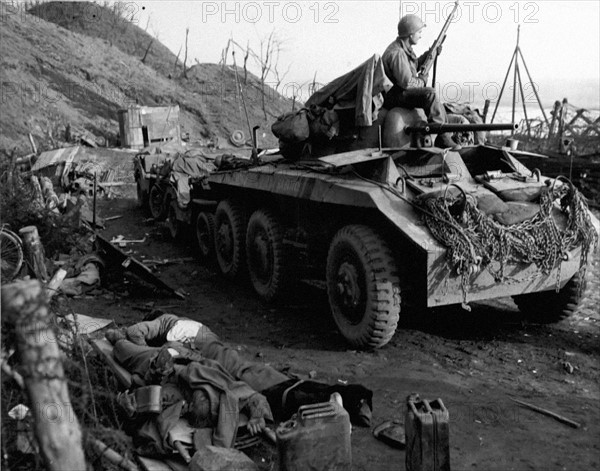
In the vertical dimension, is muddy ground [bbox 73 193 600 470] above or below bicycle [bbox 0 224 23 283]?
below

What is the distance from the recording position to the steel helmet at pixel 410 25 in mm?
7457

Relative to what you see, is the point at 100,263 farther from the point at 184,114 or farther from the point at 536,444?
the point at 184,114

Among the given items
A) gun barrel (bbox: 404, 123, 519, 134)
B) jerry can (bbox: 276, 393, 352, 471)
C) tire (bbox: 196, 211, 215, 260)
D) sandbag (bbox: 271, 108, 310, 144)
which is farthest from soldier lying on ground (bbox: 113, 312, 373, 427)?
tire (bbox: 196, 211, 215, 260)

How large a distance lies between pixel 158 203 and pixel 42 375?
448 inches

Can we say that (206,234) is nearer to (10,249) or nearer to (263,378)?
(10,249)

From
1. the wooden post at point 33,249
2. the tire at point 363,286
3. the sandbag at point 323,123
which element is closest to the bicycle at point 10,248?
the wooden post at point 33,249

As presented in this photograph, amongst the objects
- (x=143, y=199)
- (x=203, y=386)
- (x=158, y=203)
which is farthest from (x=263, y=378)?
(x=143, y=199)

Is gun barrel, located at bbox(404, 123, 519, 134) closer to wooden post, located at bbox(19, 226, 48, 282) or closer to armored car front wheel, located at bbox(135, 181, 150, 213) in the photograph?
Result: wooden post, located at bbox(19, 226, 48, 282)

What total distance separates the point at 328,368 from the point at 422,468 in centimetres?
229

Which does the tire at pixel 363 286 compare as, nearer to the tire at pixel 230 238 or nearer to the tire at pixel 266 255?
the tire at pixel 266 255

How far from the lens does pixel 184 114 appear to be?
102ft

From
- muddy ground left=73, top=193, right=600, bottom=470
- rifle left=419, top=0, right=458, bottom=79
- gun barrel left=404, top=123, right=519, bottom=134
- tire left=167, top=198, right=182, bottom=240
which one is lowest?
muddy ground left=73, top=193, right=600, bottom=470

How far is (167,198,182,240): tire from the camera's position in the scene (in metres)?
12.0

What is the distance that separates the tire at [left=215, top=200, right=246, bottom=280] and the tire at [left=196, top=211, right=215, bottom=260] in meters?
0.49
